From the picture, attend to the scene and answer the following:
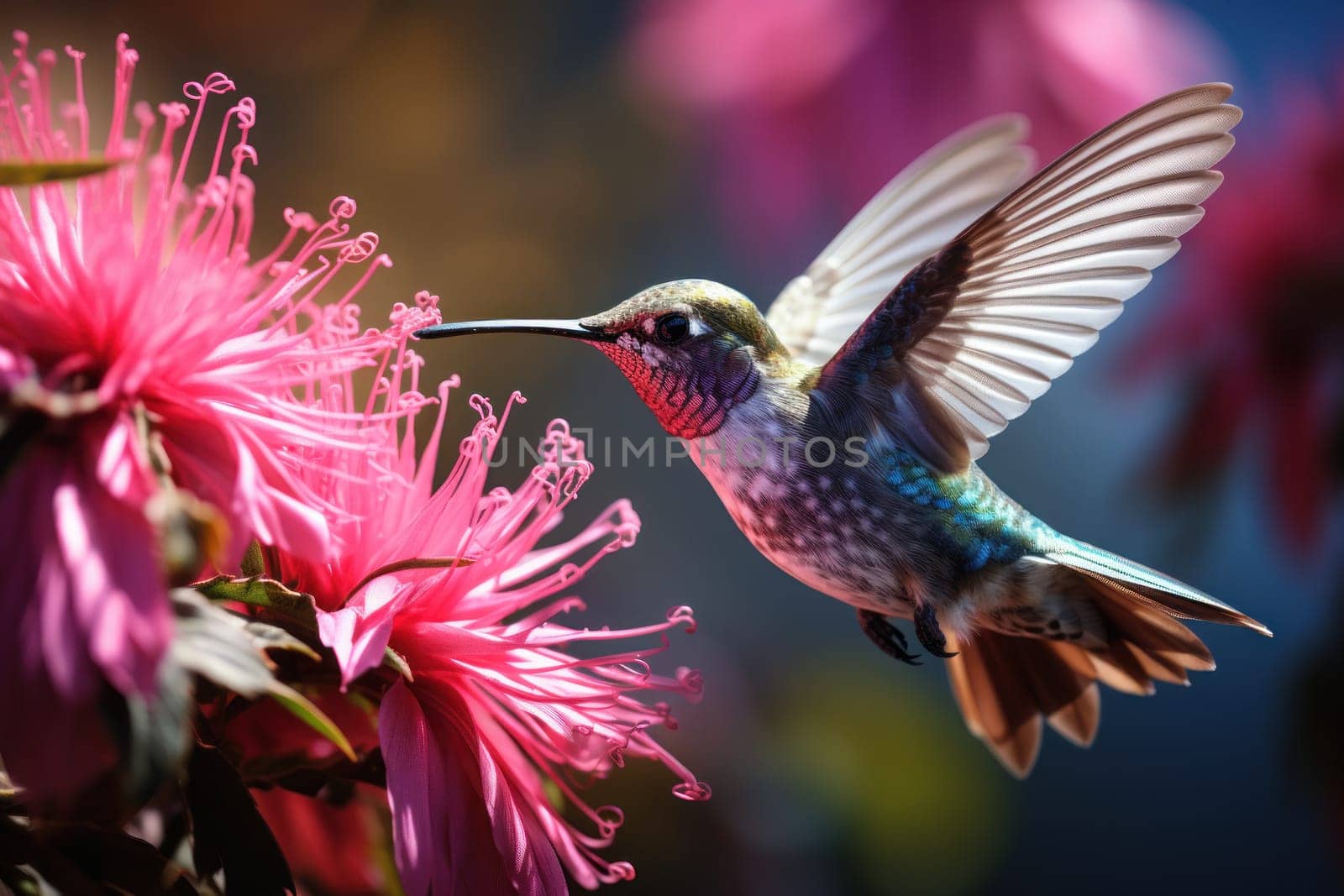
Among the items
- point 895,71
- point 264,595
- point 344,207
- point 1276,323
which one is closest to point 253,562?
point 264,595

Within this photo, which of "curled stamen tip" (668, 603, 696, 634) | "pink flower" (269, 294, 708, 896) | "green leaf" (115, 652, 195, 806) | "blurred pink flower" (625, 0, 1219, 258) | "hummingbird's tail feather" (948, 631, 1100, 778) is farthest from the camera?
"blurred pink flower" (625, 0, 1219, 258)

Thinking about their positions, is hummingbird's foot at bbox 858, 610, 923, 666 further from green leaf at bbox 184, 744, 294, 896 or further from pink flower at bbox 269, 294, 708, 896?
green leaf at bbox 184, 744, 294, 896

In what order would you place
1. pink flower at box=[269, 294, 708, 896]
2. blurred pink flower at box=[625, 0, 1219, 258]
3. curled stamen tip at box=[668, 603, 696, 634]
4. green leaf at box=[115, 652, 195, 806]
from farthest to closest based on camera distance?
blurred pink flower at box=[625, 0, 1219, 258] → curled stamen tip at box=[668, 603, 696, 634] → pink flower at box=[269, 294, 708, 896] → green leaf at box=[115, 652, 195, 806]

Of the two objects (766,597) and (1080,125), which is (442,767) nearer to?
(1080,125)

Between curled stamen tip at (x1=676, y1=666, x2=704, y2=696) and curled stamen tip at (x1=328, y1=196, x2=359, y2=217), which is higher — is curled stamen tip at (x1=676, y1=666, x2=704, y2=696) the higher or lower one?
the lower one

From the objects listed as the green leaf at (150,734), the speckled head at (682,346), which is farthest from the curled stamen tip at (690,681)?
the green leaf at (150,734)

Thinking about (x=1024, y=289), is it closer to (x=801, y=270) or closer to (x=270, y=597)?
(x=270, y=597)

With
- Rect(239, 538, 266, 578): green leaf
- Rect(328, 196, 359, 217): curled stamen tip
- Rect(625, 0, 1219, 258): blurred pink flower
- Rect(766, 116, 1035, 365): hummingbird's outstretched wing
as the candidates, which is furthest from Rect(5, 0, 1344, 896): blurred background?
Rect(239, 538, 266, 578): green leaf
